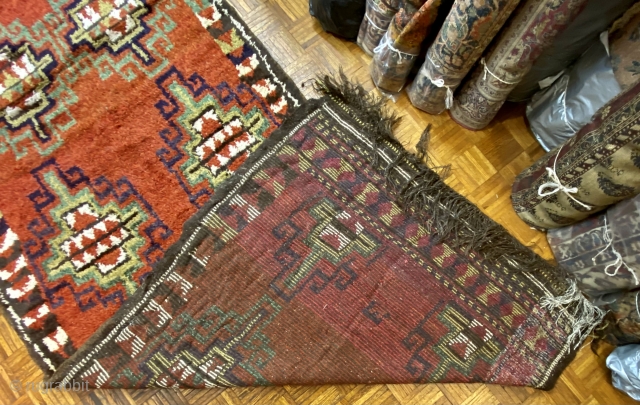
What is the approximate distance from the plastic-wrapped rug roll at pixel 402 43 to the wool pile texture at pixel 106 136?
0.22 meters

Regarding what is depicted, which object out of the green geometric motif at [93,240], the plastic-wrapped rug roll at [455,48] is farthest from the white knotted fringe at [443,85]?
the green geometric motif at [93,240]

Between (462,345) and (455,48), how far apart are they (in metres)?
0.62

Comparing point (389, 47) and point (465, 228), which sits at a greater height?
point (389, 47)

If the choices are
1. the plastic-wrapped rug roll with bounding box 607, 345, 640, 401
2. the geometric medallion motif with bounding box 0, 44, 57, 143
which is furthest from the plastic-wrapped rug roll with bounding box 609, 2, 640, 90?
the geometric medallion motif with bounding box 0, 44, 57, 143

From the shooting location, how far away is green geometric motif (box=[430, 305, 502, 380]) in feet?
3.17

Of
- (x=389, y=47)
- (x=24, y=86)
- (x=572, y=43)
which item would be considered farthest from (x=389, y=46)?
(x=24, y=86)

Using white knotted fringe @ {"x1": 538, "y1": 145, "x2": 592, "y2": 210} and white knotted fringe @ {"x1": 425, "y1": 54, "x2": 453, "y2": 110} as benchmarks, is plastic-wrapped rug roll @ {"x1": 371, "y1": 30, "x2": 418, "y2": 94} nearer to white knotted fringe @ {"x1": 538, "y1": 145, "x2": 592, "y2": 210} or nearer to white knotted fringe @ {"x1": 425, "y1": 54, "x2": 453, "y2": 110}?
white knotted fringe @ {"x1": 425, "y1": 54, "x2": 453, "y2": 110}

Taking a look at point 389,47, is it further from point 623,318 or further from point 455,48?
point 623,318

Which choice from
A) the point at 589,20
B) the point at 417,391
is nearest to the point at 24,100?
the point at 417,391

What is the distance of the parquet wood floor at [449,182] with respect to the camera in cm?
93

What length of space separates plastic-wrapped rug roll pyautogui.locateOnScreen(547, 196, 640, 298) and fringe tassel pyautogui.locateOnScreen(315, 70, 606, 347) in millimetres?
36

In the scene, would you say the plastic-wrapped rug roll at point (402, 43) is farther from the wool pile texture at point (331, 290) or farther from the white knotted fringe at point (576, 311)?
the white knotted fringe at point (576, 311)

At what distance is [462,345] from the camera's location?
974mm

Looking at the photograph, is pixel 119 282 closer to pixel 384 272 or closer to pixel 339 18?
pixel 384 272
